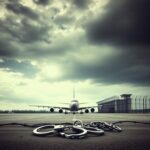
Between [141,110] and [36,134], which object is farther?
[141,110]

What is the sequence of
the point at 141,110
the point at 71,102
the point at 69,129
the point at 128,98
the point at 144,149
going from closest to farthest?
1. the point at 144,149
2. the point at 69,129
3. the point at 71,102
4. the point at 141,110
5. the point at 128,98

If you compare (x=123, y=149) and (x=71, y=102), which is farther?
(x=71, y=102)

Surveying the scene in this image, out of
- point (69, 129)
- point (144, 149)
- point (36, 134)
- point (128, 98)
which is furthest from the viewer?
point (128, 98)

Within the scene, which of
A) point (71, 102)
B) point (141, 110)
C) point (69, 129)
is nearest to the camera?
point (69, 129)

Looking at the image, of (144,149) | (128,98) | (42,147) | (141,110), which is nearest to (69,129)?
(42,147)

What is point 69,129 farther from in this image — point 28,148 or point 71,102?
point 71,102

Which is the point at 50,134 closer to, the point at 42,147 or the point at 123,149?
the point at 42,147

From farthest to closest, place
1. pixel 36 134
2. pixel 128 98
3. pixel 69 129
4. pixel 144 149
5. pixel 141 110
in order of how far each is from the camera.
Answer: pixel 128 98
pixel 141 110
pixel 69 129
pixel 36 134
pixel 144 149

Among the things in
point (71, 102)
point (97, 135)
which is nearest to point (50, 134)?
point (97, 135)
